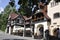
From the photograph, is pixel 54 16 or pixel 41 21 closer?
pixel 54 16

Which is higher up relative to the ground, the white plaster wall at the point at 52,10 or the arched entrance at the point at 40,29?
the white plaster wall at the point at 52,10

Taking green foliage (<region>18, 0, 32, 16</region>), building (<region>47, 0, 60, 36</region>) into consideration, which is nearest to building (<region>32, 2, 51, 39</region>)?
building (<region>47, 0, 60, 36</region>)

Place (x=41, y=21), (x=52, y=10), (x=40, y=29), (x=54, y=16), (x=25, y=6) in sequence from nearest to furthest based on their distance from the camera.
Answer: (x=25, y=6) < (x=54, y=16) < (x=52, y=10) < (x=41, y=21) < (x=40, y=29)

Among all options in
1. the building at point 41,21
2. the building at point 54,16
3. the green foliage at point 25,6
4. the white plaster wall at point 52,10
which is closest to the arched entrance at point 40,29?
the building at point 41,21

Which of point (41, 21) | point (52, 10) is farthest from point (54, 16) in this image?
point (41, 21)

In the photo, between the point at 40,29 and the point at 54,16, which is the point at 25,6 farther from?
the point at 40,29

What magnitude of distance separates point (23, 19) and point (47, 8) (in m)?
32.4

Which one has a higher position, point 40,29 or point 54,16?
point 54,16

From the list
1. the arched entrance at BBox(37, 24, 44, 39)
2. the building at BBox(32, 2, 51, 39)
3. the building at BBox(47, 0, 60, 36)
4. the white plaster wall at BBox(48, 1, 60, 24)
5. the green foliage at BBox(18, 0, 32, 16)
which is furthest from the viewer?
the arched entrance at BBox(37, 24, 44, 39)

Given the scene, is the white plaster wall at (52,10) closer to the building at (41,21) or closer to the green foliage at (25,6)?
the building at (41,21)

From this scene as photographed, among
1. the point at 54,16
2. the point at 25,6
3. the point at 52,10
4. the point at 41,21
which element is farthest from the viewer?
the point at 41,21

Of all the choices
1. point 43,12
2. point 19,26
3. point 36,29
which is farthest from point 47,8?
point 19,26

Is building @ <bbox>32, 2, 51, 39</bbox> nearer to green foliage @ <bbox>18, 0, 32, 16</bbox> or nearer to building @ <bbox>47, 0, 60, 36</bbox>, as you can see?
building @ <bbox>47, 0, 60, 36</bbox>

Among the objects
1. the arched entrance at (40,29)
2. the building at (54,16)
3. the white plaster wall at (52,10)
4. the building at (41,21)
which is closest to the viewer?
the building at (54,16)
